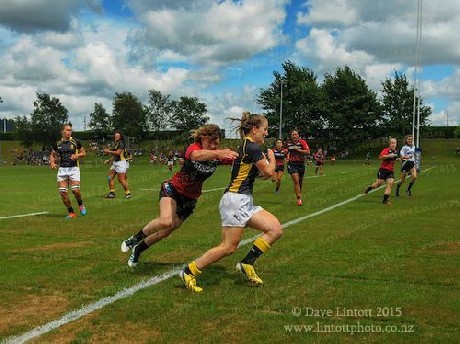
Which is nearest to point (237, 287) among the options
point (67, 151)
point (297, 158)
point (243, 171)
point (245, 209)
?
point (245, 209)

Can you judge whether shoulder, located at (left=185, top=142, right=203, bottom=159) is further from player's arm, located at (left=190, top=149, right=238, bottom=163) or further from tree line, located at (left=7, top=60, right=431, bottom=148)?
tree line, located at (left=7, top=60, right=431, bottom=148)

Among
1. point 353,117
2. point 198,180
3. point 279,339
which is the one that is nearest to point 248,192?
point 198,180

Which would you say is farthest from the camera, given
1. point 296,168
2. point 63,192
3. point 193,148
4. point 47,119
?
point 47,119

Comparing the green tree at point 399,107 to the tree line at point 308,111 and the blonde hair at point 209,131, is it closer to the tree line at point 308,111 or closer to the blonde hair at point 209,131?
the tree line at point 308,111

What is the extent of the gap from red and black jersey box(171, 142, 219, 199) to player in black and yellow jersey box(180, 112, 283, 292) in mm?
513

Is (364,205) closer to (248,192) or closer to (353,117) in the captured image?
(248,192)

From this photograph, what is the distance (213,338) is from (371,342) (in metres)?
1.32

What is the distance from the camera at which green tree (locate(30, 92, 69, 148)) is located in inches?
3369

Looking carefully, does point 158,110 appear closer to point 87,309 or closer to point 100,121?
point 100,121

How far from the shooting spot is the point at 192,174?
6.77m

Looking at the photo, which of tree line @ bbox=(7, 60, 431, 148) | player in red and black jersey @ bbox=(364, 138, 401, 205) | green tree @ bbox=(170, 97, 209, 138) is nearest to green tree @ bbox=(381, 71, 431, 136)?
tree line @ bbox=(7, 60, 431, 148)

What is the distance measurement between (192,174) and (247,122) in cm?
108

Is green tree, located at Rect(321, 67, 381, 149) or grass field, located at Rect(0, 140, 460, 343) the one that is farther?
green tree, located at Rect(321, 67, 381, 149)

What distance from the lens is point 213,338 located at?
4.43 meters
